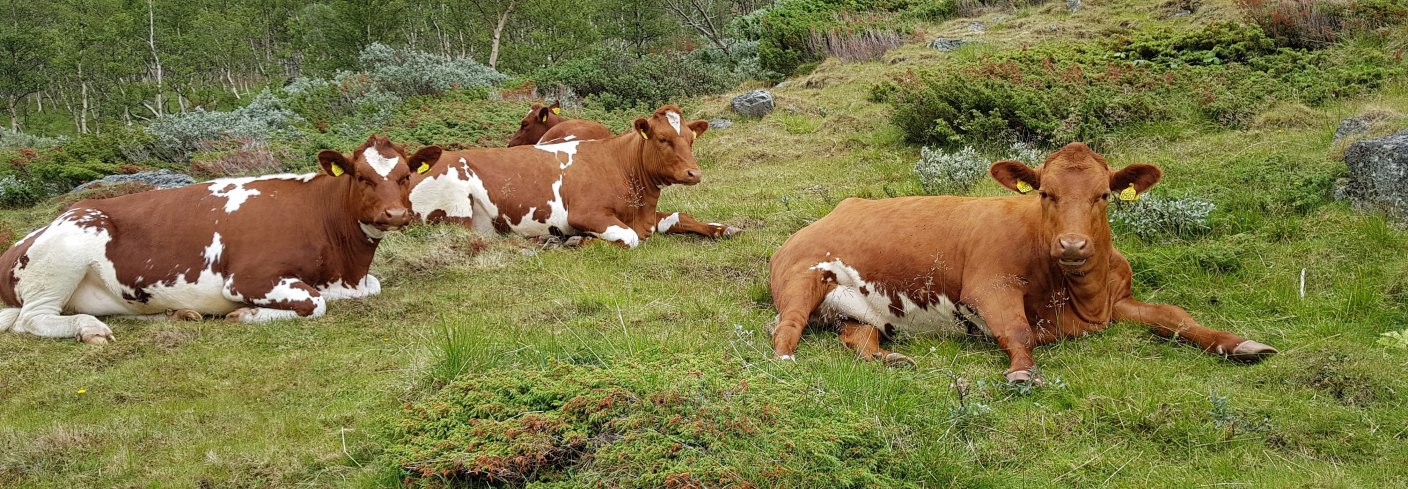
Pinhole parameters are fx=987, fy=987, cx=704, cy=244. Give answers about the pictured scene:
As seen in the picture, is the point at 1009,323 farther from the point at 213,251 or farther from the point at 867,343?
the point at 213,251

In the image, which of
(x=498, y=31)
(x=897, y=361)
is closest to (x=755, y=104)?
(x=897, y=361)

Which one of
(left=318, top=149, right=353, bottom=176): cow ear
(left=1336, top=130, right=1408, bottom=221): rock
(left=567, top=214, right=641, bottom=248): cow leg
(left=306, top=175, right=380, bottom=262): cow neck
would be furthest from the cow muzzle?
(left=318, top=149, right=353, bottom=176): cow ear

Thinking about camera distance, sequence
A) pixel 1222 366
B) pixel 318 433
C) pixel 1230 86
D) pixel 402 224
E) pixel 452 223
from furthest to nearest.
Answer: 1. pixel 1230 86
2. pixel 452 223
3. pixel 402 224
4. pixel 1222 366
5. pixel 318 433

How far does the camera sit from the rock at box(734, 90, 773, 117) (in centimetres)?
1945

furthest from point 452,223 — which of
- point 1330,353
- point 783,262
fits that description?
point 1330,353

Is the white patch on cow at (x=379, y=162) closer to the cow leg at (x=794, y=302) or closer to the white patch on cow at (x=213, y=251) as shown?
the white patch on cow at (x=213, y=251)

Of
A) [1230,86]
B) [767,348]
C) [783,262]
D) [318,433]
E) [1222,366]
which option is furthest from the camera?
[1230,86]

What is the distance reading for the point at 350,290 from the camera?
863 cm

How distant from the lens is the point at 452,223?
10883mm

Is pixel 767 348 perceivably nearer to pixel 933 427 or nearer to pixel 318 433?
pixel 933 427

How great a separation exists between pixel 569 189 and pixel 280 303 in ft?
12.5

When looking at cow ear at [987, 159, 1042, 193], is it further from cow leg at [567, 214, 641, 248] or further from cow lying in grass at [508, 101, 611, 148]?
cow lying in grass at [508, 101, 611, 148]

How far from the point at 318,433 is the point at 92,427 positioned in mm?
1250

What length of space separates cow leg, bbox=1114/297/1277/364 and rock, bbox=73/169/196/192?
565 inches
